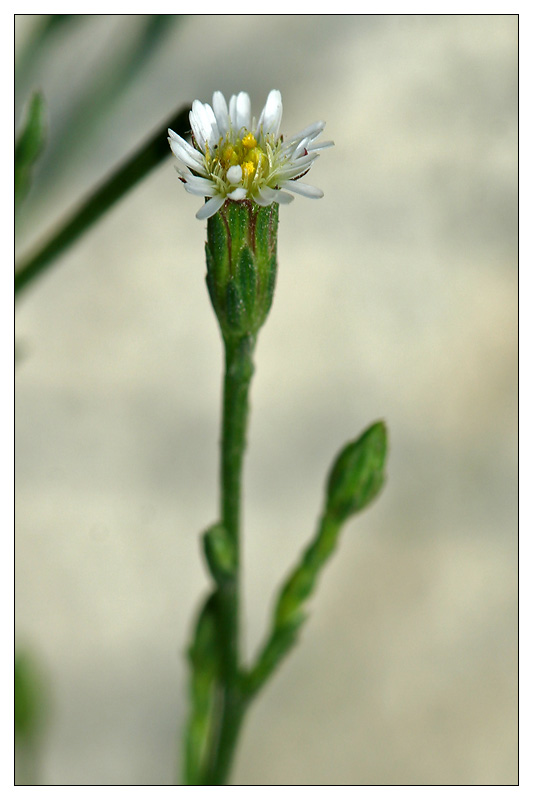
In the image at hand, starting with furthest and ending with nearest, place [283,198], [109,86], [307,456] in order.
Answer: [307,456], [109,86], [283,198]

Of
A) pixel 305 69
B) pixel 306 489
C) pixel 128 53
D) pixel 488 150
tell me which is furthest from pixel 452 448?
pixel 128 53

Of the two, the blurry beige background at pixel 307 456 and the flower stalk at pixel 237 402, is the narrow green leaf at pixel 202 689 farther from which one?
the blurry beige background at pixel 307 456

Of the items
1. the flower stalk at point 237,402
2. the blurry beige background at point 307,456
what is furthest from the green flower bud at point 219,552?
the blurry beige background at point 307,456

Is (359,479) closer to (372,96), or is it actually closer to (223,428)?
(223,428)

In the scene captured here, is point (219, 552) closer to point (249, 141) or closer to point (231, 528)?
point (231, 528)

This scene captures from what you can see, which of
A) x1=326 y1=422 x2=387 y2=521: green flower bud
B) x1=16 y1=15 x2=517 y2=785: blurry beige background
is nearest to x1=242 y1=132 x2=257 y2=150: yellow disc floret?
x1=326 y1=422 x2=387 y2=521: green flower bud

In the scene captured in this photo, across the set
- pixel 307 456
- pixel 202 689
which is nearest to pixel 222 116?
pixel 202 689
